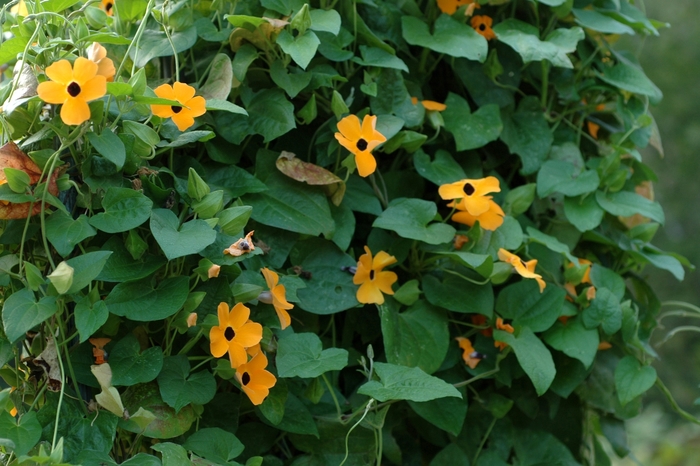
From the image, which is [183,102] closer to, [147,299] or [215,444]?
[147,299]

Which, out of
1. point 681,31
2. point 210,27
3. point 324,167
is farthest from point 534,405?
point 681,31

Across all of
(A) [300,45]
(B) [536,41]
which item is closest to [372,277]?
(A) [300,45]

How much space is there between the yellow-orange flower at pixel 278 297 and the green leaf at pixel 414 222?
0.51 ft

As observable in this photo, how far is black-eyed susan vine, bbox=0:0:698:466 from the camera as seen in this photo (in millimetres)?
683

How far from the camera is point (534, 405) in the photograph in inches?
39.3

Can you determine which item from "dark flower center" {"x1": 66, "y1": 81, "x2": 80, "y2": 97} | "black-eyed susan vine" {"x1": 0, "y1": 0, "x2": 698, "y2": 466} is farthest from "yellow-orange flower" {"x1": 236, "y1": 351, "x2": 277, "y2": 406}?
"dark flower center" {"x1": 66, "y1": 81, "x2": 80, "y2": 97}

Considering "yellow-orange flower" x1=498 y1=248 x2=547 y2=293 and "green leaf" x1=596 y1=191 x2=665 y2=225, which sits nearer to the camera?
"yellow-orange flower" x1=498 y1=248 x2=547 y2=293

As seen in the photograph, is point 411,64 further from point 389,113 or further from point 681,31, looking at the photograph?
point 681,31

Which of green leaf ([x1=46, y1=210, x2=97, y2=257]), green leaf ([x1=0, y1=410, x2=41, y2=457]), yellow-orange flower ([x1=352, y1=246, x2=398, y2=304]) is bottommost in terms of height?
yellow-orange flower ([x1=352, y1=246, x2=398, y2=304])

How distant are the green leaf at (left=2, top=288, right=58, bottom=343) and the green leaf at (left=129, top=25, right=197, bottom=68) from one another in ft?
1.02

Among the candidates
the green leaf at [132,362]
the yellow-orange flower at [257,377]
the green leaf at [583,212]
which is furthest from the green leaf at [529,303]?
the green leaf at [132,362]

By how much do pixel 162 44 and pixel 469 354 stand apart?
54cm

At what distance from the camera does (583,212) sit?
1.01 metres

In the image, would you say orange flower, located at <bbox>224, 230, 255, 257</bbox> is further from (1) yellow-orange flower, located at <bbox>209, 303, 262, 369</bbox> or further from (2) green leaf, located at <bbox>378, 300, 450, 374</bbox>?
(2) green leaf, located at <bbox>378, 300, 450, 374</bbox>
